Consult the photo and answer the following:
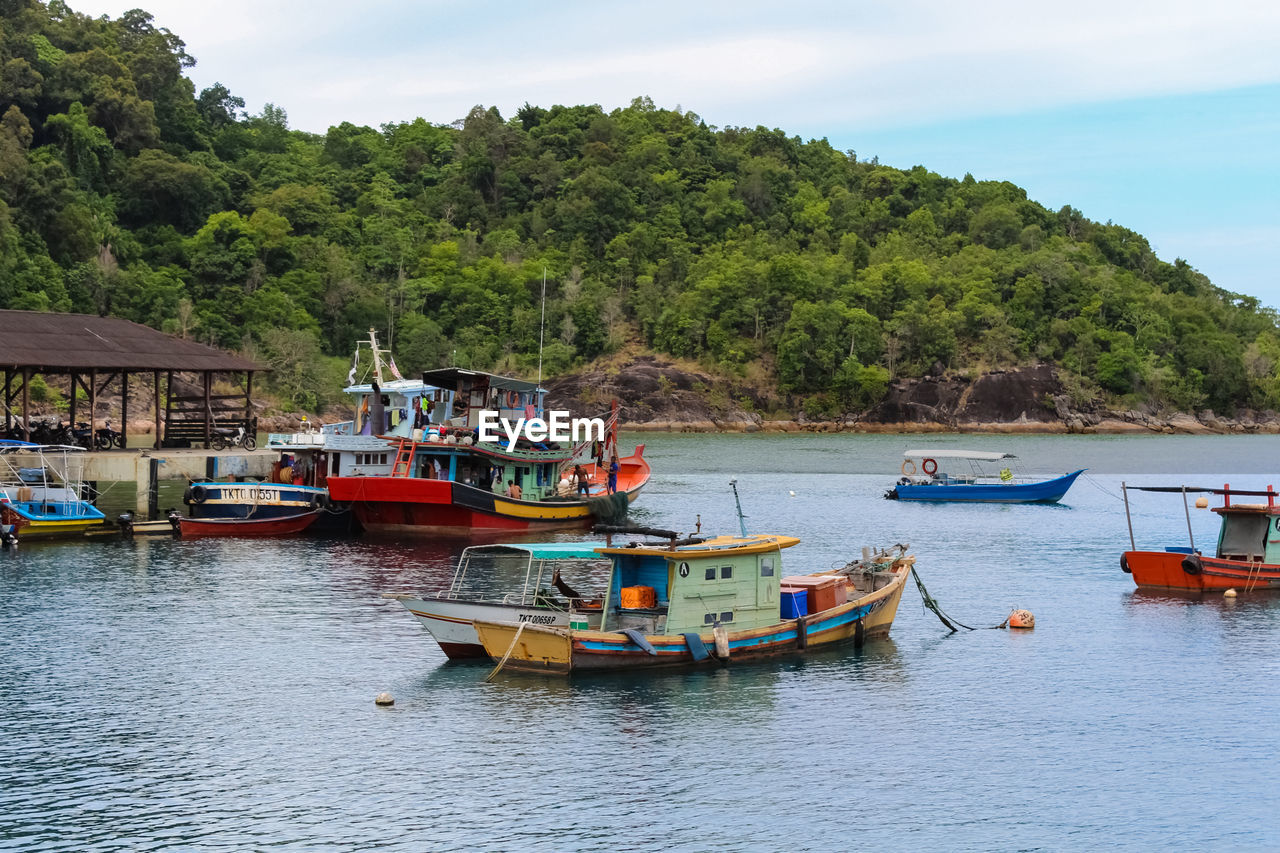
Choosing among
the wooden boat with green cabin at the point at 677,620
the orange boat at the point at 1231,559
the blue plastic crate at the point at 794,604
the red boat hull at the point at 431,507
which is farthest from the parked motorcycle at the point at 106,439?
the orange boat at the point at 1231,559

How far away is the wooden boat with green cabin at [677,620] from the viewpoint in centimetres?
3061

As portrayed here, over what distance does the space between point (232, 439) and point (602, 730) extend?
4779cm

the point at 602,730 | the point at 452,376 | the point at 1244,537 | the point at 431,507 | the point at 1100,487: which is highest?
the point at 452,376

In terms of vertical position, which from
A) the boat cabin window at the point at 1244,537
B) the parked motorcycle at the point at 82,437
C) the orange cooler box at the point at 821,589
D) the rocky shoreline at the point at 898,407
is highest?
the rocky shoreline at the point at 898,407

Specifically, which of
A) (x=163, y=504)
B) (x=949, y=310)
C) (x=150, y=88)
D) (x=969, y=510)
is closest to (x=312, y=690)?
(x=163, y=504)

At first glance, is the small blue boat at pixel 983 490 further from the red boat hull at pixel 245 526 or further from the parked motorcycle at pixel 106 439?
the parked motorcycle at pixel 106 439

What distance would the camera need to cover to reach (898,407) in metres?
167

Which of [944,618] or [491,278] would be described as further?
[491,278]

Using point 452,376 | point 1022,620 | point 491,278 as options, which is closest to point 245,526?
point 452,376

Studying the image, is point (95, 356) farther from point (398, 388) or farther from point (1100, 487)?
point (1100, 487)

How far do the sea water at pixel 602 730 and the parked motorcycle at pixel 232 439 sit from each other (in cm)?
2064

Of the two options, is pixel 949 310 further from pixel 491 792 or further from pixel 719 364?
pixel 491 792

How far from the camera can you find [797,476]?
99.2m

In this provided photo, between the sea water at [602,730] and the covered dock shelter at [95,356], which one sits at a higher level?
the covered dock shelter at [95,356]
